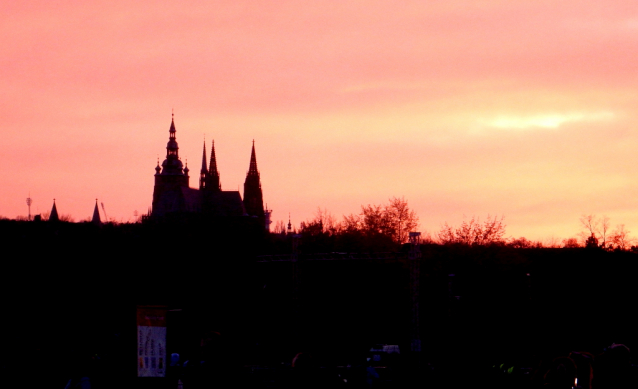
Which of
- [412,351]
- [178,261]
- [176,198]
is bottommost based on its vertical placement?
[412,351]

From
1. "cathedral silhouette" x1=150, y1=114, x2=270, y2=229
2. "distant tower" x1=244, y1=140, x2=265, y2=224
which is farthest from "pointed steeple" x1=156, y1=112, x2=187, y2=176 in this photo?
"distant tower" x1=244, y1=140, x2=265, y2=224

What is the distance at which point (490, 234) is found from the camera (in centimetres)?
9438

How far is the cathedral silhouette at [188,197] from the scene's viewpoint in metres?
153

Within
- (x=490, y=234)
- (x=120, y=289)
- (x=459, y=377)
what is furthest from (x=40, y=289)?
(x=459, y=377)

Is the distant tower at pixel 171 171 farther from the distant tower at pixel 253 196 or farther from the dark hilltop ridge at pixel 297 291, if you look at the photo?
the dark hilltop ridge at pixel 297 291

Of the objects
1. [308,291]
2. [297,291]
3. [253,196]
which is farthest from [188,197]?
[297,291]

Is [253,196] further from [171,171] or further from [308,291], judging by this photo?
[308,291]

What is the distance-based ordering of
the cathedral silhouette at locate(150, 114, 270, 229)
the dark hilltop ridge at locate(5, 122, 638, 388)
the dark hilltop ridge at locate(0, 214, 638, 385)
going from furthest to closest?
the cathedral silhouette at locate(150, 114, 270, 229), the dark hilltop ridge at locate(0, 214, 638, 385), the dark hilltop ridge at locate(5, 122, 638, 388)

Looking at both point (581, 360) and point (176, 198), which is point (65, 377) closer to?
point (581, 360)

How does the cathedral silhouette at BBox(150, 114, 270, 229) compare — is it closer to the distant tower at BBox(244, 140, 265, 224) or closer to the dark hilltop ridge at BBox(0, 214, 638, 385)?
the distant tower at BBox(244, 140, 265, 224)

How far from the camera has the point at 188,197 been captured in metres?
159

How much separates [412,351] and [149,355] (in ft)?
116

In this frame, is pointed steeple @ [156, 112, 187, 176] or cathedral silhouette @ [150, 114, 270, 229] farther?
pointed steeple @ [156, 112, 187, 176]

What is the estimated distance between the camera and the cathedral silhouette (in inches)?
6024
